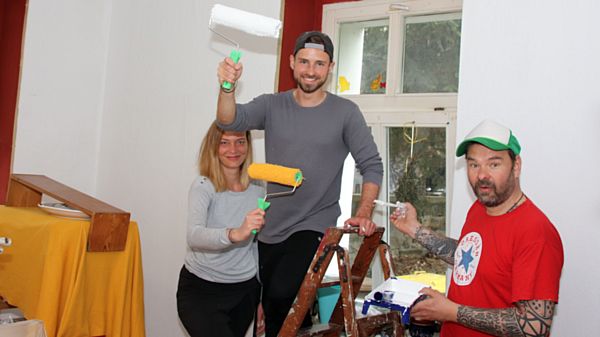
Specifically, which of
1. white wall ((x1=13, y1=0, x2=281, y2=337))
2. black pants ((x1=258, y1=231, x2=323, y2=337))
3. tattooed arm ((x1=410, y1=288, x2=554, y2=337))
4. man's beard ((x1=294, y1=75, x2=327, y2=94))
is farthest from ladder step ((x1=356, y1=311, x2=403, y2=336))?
white wall ((x1=13, y1=0, x2=281, y2=337))

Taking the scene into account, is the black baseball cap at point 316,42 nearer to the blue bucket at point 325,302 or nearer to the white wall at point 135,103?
the white wall at point 135,103

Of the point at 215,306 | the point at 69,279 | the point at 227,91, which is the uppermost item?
the point at 227,91

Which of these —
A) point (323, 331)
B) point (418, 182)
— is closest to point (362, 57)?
point (418, 182)

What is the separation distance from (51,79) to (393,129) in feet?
7.25

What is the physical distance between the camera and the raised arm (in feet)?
6.87

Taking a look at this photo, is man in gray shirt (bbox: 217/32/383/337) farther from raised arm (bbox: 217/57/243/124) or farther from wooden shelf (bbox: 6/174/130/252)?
wooden shelf (bbox: 6/174/130/252)

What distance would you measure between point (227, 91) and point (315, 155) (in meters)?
0.42

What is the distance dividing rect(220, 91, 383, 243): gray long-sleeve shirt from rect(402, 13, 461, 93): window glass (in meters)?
0.84

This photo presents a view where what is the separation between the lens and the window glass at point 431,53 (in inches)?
118

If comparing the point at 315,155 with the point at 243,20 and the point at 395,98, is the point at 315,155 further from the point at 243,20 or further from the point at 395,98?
the point at 395,98

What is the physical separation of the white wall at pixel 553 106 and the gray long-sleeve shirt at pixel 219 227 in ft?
2.95

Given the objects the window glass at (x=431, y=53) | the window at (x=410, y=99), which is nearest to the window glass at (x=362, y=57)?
the window at (x=410, y=99)

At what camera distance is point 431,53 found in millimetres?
3055

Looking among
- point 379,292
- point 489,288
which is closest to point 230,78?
point 379,292
